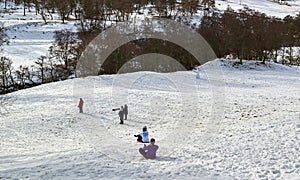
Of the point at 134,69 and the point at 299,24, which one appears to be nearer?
the point at 134,69

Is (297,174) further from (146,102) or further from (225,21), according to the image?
(225,21)

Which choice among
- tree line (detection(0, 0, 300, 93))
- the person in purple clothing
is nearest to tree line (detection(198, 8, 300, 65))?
tree line (detection(0, 0, 300, 93))

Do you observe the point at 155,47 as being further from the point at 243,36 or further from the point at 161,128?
the point at 161,128

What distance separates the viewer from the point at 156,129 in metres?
23.5

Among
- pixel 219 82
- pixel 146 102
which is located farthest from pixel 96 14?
pixel 146 102

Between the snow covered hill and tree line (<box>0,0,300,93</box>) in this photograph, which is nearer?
the snow covered hill

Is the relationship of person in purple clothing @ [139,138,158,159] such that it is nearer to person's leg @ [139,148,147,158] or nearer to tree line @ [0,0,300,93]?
person's leg @ [139,148,147,158]

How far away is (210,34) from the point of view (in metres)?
59.0

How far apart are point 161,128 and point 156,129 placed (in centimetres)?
39

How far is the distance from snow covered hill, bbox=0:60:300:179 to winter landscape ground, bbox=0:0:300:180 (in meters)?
0.04

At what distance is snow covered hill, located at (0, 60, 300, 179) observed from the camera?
14469 mm

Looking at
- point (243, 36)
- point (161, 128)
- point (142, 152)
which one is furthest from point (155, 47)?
point (142, 152)

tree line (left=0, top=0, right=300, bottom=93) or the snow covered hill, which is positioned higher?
tree line (left=0, top=0, right=300, bottom=93)

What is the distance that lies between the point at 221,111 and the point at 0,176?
1790cm
